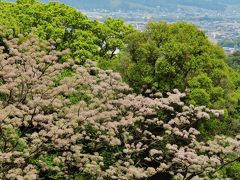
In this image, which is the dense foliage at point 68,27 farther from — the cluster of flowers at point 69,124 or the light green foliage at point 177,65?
the cluster of flowers at point 69,124

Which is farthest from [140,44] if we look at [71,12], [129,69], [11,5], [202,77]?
[11,5]

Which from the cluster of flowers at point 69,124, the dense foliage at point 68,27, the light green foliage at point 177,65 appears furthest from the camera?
the dense foliage at point 68,27

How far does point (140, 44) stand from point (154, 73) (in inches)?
72.3

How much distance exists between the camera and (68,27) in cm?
3884

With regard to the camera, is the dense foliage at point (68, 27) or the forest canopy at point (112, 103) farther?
the dense foliage at point (68, 27)

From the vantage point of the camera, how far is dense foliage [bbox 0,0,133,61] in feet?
119

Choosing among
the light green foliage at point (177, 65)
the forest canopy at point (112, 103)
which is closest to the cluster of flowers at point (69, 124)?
the forest canopy at point (112, 103)

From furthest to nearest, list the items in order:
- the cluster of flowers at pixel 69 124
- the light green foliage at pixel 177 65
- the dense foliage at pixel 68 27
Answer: the dense foliage at pixel 68 27
the light green foliage at pixel 177 65
the cluster of flowers at pixel 69 124

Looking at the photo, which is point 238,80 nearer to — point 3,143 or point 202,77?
point 202,77

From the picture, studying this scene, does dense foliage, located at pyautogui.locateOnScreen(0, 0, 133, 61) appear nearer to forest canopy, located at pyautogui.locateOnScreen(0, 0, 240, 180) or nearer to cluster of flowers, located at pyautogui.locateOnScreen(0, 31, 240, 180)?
forest canopy, located at pyautogui.locateOnScreen(0, 0, 240, 180)

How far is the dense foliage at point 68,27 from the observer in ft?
119

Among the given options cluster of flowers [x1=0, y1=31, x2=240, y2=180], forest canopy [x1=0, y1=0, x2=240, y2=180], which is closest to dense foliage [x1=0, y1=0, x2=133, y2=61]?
forest canopy [x1=0, y1=0, x2=240, y2=180]

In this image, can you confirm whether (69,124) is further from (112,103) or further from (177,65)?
(177,65)

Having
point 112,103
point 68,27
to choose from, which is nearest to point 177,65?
point 112,103
